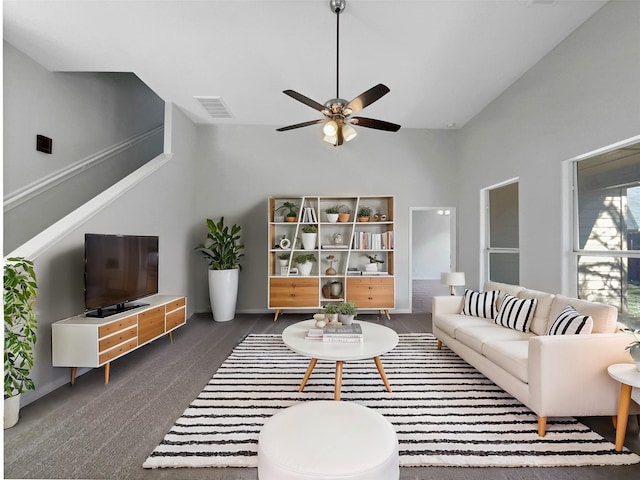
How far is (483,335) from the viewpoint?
9.64 feet

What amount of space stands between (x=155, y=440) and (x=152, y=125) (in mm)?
4967

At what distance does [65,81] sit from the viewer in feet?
13.3

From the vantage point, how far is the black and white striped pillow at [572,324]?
7.74 ft

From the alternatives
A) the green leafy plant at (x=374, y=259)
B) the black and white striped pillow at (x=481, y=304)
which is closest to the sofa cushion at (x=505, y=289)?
the black and white striped pillow at (x=481, y=304)

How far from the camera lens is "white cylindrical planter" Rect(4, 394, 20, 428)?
2229 mm

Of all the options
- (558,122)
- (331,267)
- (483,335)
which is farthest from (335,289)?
(558,122)

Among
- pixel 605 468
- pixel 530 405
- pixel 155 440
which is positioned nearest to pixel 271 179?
pixel 155 440

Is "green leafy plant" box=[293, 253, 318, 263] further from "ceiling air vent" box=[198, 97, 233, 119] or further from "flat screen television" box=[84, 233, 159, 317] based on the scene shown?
"ceiling air vent" box=[198, 97, 233, 119]

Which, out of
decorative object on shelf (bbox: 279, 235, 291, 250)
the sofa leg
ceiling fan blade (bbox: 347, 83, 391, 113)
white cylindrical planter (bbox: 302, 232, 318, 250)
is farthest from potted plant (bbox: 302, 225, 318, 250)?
the sofa leg

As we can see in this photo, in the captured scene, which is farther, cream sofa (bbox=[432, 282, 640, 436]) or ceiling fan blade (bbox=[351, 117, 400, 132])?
ceiling fan blade (bbox=[351, 117, 400, 132])

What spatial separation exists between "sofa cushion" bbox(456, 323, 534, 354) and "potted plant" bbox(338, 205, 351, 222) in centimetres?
251

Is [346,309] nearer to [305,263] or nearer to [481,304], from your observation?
[481,304]

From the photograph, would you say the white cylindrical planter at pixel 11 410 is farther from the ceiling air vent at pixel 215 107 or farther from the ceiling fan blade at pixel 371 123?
the ceiling air vent at pixel 215 107

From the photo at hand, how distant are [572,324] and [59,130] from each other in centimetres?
539
